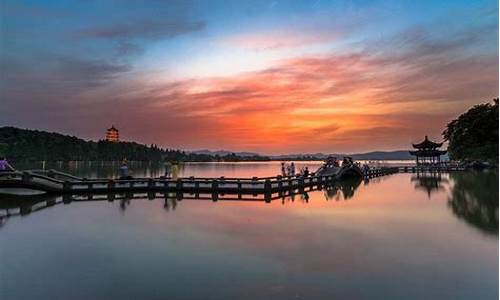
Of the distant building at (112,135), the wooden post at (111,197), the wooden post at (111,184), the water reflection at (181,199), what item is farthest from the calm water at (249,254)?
the distant building at (112,135)

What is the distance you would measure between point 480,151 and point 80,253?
Result: 23046 mm

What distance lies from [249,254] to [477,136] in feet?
72.1

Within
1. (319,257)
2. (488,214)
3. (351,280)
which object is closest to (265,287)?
(351,280)

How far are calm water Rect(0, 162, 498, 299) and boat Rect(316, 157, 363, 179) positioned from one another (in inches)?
781

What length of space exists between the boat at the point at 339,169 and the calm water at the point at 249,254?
65.1 ft

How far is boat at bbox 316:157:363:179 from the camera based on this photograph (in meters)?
34.3

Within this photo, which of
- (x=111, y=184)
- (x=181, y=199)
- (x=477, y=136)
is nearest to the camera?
(x=181, y=199)

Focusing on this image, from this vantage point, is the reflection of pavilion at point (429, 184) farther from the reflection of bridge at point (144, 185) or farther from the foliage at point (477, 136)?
the reflection of bridge at point (144, 185)

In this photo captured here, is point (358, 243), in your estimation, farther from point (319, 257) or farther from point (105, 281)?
point (105, 281)

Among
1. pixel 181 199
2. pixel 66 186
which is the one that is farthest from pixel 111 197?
pixel 181 199

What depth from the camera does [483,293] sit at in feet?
19.5

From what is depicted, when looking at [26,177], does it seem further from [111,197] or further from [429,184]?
[429,184]

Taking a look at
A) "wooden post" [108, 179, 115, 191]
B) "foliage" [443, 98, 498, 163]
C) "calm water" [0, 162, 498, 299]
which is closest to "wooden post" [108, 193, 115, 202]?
"wooden post" [108, 179, 115, 191]

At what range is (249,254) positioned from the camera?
822cm
